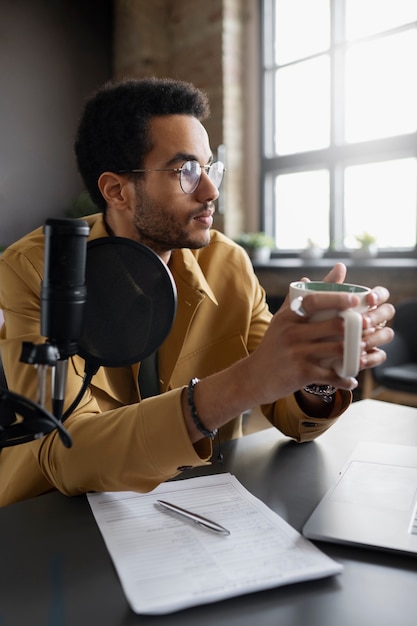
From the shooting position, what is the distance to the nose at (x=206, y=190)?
1.11 m

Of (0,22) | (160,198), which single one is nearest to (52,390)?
(160,198)

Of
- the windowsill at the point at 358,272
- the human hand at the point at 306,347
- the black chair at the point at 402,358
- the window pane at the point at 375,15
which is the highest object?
the window pane at the point at 375,15

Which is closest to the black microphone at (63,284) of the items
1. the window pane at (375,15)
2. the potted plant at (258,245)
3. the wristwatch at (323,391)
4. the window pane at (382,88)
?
the wristwatch at (323,391)

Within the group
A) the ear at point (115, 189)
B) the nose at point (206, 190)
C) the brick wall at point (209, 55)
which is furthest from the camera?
the brick wall at point (209, 55)

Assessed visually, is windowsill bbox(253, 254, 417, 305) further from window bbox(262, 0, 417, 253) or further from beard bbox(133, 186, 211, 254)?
beard bbox(133, 186, 211, 254)

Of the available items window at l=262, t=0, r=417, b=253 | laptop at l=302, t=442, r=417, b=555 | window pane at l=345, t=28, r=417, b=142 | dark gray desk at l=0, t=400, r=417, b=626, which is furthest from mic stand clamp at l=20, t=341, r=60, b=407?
window pane at l=345, t=28, r=417, b=142

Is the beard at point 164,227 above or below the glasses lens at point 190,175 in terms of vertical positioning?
below

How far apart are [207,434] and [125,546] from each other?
0.53ft

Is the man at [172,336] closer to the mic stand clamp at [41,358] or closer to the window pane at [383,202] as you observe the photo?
the mic stand clamp at [41,358]

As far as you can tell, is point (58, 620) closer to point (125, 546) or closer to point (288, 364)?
point (125, 546)

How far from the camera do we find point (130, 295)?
0.52m

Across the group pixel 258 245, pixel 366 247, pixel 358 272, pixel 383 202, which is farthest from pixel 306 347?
pixel 258 245

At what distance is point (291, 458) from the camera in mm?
974

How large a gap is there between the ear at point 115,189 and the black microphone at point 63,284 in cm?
75
